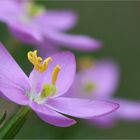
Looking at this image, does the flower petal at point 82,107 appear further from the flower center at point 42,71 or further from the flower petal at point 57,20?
the flower petal at point 57,20

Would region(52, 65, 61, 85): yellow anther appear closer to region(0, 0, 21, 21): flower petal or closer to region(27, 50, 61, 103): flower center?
region(27, 50, 61, 103): flower center

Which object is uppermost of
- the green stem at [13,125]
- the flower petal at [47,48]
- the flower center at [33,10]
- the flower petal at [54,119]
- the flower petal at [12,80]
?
the flower center at [33,10]

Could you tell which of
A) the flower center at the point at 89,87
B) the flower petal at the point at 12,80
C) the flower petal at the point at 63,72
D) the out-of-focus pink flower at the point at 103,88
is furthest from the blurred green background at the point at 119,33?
the flower petal at the point at 12,80

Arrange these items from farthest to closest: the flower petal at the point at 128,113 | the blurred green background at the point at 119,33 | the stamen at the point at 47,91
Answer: the blurred green background at the point at 119,33 < the flower petal at the point at 128,113 < the stamen at the point at 47,91

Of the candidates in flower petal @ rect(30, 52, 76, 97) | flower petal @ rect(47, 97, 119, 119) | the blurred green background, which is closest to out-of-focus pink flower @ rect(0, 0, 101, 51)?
flower petal @ rect(30, 52, 76, 97)

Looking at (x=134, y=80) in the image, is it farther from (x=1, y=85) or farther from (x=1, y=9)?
(x=1, y=85)

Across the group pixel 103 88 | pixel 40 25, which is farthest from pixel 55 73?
pixel 103 88
